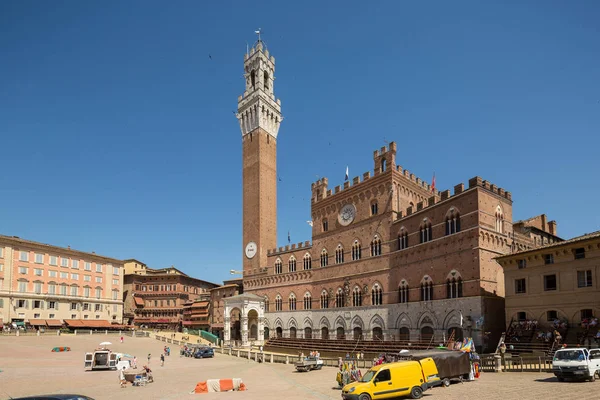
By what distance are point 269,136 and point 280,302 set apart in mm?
27746

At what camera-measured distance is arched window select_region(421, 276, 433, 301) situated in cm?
4441

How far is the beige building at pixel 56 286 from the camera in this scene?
7144 cm

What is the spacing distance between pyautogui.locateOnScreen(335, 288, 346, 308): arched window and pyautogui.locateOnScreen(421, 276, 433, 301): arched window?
44.9ft

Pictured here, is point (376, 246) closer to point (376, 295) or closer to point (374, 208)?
point (374, 208)

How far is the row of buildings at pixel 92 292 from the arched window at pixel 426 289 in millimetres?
42336

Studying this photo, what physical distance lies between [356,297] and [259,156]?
30840mm

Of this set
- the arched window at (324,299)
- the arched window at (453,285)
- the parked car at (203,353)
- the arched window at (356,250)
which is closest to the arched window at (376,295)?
the arched window at (356,250)

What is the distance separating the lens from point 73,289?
81.6 m

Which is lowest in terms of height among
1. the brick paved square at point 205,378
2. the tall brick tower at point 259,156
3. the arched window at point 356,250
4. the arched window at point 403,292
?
the brick paved square at point 205,378

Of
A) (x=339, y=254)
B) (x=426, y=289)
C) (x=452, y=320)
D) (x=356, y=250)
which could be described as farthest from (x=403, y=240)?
(x=339, y=254)

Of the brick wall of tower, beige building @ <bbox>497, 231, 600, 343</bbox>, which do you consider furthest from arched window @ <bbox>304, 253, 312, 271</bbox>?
beige building @ <bbox>497, 231, 600, 343</bbox>

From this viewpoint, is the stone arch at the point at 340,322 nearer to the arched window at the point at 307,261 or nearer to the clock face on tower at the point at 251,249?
the arched window at the point at 307,261

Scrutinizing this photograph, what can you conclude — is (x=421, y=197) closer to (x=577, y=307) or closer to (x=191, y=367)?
(x=577, y=307)

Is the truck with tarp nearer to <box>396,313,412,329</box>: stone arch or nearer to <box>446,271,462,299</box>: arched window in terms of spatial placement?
<box>446,271,462,299</box>: arched window
